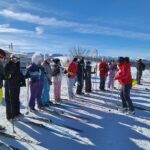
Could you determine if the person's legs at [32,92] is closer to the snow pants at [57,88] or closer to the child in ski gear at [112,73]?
the snow pants at [57,88]

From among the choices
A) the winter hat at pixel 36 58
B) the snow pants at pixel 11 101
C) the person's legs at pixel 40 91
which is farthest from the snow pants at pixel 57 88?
the snow pants at pixel 11 101

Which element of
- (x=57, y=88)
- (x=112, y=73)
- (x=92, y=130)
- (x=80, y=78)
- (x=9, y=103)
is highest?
(x=112, y=73)

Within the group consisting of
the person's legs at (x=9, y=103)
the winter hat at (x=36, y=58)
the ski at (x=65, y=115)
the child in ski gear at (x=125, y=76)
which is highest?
the winter hat at (x=36, y=58)

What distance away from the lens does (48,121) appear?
8.94 meters

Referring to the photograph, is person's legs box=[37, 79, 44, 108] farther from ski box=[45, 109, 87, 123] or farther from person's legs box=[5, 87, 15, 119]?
person's legs box=[5, 87, 15, 119]

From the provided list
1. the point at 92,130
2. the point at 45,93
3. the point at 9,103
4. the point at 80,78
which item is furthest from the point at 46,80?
the point at 80,78

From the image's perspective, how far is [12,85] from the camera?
29.6 feet

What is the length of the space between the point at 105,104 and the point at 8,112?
4834 millimetres

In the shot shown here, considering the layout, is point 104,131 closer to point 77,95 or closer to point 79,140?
point 79,140

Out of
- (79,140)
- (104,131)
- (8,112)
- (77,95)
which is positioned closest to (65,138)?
(79,140)

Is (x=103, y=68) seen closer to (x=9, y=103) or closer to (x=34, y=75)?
(x=34, y=75)

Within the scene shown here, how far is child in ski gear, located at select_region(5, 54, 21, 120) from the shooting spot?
8.77 m

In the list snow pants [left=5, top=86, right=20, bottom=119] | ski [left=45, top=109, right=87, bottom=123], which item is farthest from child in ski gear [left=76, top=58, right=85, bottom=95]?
snow pants [left=5, top=86, right=20, bottom=119]

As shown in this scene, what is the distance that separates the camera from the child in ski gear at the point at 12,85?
877 cm
